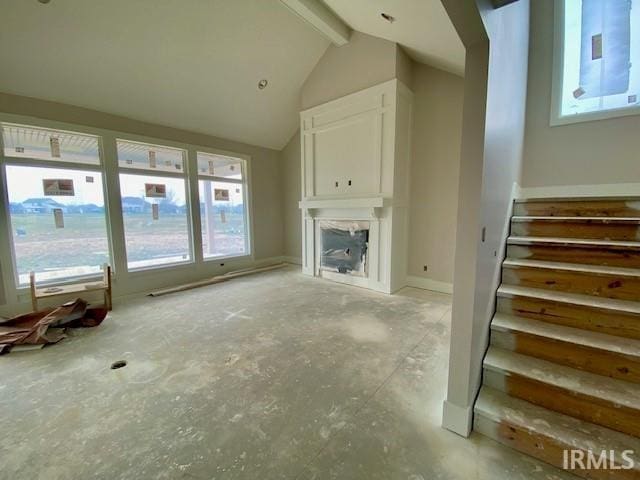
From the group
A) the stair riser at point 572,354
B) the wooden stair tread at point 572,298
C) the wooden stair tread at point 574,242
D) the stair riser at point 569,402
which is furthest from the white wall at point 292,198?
the stair riser at point 569,402

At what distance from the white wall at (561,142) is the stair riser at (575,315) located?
92.1 inches

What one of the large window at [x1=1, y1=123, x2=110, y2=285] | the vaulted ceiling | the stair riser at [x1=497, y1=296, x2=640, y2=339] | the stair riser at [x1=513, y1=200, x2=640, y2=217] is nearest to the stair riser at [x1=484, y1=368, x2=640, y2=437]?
the stair riser at [x1=497, y1=296, x2=640, y2=339]

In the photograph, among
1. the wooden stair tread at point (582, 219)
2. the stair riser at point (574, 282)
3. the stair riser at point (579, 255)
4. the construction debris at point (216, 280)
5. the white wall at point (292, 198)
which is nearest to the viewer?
the stair riser at point (574, 282)

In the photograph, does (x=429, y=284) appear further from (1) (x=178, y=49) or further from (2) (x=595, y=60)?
(1) (x=178, y=49)

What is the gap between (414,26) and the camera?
2.93 m

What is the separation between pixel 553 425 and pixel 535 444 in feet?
0.49

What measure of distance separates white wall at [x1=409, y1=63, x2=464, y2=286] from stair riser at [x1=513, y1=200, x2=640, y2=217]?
4.09 feet

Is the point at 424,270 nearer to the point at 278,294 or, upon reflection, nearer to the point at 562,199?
the point at 562,199

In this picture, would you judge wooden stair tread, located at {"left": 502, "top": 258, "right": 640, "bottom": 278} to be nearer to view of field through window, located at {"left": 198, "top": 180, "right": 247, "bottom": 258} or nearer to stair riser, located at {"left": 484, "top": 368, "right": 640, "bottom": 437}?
stair riser, located at {"left": 484, "top": 368, "right": 640, "bottom": 437}

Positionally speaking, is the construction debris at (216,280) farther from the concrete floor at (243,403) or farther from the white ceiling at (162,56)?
the white ceiling at (162,56)

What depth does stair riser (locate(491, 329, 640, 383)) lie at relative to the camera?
145cm

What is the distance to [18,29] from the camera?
2.57 m

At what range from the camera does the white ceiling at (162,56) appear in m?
2.71

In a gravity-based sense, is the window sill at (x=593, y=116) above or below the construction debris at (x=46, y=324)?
above
